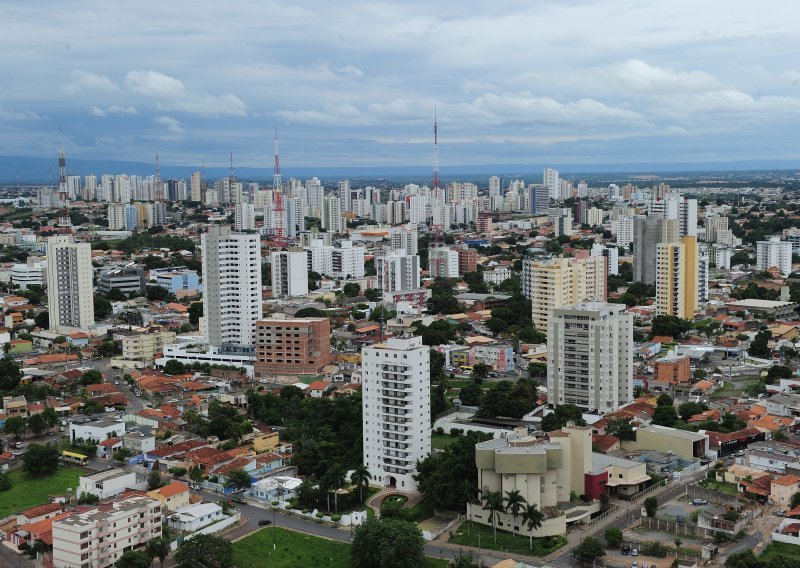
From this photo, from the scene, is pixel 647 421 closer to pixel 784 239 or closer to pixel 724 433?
pixel 724 433

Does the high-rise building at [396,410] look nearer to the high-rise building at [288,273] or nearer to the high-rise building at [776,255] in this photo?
the high-rise building at [288,273]

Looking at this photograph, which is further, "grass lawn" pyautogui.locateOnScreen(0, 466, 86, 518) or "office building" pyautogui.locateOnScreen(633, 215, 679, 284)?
"office building" pyautogui.locateOnScreen(633, 215, 679, 284)

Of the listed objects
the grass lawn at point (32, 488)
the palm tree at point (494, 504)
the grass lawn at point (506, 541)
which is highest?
the palm tree at point (494, 504)

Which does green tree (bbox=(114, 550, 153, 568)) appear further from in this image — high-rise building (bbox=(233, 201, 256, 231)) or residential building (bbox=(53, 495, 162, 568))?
high-rise building (bbox=(233, 201, 256, 231))

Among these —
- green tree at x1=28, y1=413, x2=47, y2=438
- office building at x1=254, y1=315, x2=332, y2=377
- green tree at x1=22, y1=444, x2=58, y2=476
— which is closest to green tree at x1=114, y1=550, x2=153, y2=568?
green tree at x1=22, y1=444, x2=58, y2=476

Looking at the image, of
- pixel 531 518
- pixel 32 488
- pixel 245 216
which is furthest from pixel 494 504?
pixel 245 216

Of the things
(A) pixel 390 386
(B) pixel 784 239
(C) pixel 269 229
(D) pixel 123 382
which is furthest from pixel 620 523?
(C) pixel 269 229

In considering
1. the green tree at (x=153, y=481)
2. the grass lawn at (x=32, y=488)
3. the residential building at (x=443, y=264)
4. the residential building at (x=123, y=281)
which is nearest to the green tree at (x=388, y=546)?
the green tree at (x=153, y=481)
